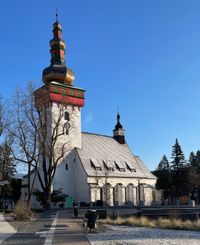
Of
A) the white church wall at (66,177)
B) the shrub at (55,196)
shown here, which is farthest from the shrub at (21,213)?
the white church wall at (66,177)

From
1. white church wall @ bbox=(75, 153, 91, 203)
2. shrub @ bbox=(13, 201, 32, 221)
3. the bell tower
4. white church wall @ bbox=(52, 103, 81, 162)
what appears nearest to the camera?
shrub @ bbox=(13, 201, 32, 221)

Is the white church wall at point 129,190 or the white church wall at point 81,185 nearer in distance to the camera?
the white church wall at point 81,185

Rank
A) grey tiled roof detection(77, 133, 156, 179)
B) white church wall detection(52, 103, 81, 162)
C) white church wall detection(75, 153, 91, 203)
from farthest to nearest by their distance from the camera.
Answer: grey tiled roof detection(77, 133, 156, 179), white church wall detection(52, 103, 81, 162), white church wall detection(75, 153, 91, 203)

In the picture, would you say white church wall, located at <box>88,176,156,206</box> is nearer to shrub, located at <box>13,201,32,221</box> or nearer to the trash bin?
shrub, located at <box>13,201,32,221</box>

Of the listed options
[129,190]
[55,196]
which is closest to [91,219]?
[55,196]

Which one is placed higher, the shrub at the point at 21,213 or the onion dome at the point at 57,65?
the onion dome at the point at 57,65

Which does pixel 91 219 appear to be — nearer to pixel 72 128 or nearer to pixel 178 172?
pixel 72 128

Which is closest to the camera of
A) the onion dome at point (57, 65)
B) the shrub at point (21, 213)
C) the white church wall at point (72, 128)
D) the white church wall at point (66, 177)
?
the shrub at point (21, 213)

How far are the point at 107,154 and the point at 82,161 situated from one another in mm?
6759

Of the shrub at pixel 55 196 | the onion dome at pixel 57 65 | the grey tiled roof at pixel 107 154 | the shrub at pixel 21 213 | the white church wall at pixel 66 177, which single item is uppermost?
the onion dome at pixel 57 65

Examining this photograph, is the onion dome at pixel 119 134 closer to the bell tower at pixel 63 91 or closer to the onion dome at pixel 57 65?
the bell tower at pixel 63 91

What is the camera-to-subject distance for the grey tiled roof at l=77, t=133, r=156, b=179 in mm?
56812

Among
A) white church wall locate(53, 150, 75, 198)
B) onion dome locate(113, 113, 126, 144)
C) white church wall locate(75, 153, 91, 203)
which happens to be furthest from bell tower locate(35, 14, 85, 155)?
onion dome locate(113, 113, 126, 144)

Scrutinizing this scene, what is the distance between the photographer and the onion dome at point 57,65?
56594mm
